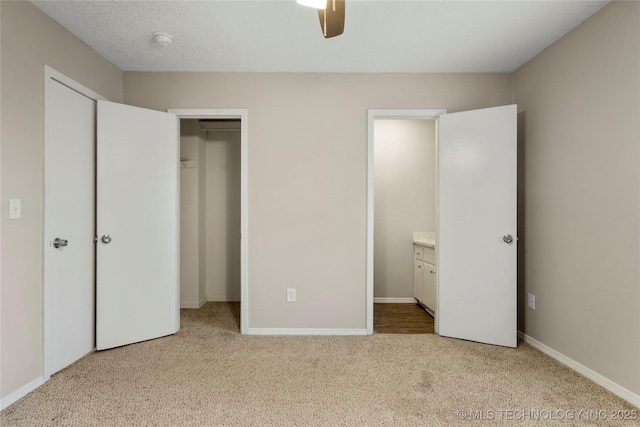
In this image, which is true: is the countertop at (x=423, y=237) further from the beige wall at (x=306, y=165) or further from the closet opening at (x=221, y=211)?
the closet opening at (x=221, y=211)

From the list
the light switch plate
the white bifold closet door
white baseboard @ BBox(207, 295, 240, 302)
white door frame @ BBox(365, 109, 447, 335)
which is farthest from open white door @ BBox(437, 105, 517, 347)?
the light switch plate

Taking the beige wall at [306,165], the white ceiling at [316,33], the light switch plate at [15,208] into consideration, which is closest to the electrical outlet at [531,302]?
the beige wall at [306,165]

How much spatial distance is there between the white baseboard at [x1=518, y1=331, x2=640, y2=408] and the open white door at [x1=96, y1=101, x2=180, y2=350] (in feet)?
10.2

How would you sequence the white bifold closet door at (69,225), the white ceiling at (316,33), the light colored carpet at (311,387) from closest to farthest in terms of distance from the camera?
1. the light colored carpet at (311,387)
2. the white ceiling at (316,33)
3. the white bifold closet door at (69,225)

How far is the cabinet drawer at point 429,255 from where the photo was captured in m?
3.59

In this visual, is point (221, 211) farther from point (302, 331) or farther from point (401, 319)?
point (401, 319)

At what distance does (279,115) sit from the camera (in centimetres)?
310

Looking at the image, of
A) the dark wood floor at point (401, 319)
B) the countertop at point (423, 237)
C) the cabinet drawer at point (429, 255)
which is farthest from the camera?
the countertop at point (423, 237)

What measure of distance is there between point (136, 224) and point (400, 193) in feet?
9.80

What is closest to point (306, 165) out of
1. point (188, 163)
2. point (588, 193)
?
point (188, 163)

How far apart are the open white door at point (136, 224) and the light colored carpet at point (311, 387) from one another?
0.77ft

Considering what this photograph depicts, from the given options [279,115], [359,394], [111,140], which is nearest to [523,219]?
[359,394]

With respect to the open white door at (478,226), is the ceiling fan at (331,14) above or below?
above

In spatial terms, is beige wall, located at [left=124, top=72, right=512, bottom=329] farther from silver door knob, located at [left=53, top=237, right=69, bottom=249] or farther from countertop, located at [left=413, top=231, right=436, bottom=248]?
silver door knob, located at [left=53, top=237, right=69, bottom=249]
